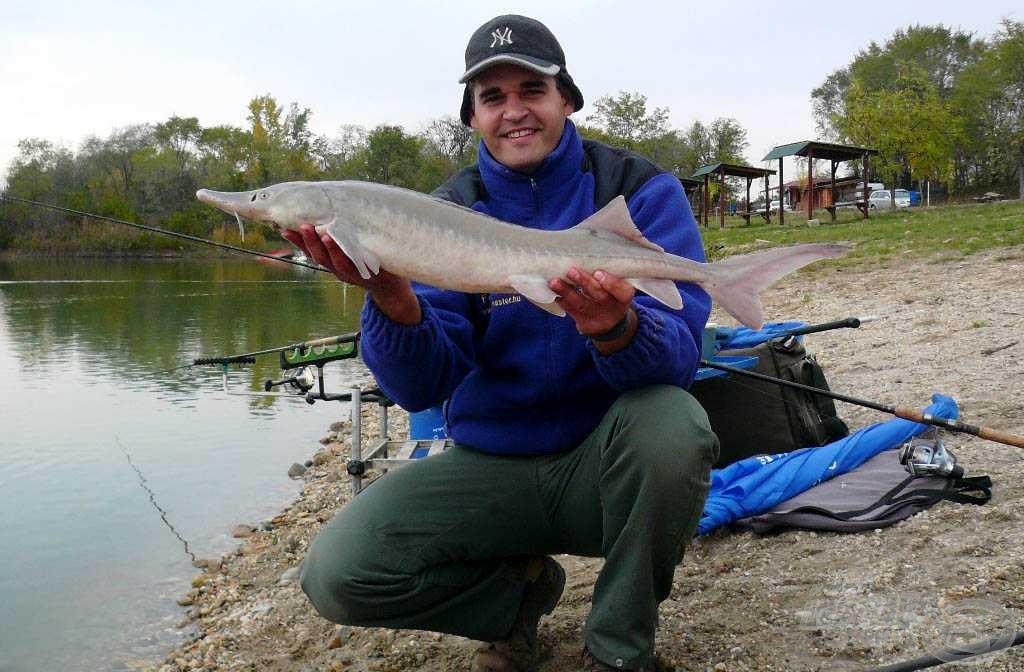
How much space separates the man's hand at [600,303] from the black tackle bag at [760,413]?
95.2 inches

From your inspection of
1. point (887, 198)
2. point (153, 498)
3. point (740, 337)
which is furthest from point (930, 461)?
point (887, 198)

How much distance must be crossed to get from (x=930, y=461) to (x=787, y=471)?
660 millimetres

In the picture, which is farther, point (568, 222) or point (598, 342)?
point (568, 222)

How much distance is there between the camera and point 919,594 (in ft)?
9.48

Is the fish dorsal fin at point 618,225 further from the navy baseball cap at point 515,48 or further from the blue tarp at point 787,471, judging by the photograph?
the blue tarp at point 787,471

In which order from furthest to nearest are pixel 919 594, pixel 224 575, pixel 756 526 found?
1. pixel 224 575
2. pixel 756 526
3. pixel 919 594

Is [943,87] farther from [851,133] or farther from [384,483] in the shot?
[384,483]

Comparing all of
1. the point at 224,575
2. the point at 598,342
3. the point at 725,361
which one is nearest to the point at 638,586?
the point at 598,342

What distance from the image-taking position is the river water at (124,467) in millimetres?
5164

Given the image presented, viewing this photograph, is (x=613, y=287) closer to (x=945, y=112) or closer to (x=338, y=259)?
(x=338, y=259)

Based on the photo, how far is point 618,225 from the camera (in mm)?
2738

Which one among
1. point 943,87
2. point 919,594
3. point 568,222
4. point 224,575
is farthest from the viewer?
point 943,87

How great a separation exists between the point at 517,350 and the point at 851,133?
40.6 metres

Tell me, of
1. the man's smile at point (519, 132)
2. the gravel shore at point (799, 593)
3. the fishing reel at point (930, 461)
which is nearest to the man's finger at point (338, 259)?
the man's smile at point (519, 132)
